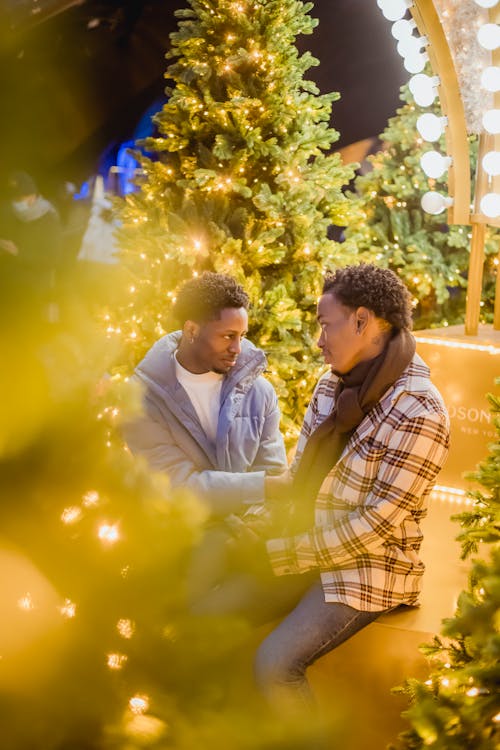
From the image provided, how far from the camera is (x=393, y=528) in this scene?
2.20 meters

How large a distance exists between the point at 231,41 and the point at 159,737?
12.9 ft

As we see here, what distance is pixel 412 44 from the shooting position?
3752 mm

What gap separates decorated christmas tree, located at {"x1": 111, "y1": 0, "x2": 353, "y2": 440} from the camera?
388 centimetres

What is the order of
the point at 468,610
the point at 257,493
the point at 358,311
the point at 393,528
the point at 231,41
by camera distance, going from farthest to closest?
the point at 231,41, the point at 257,493, the point at 358,311, the point at 393,528, the point at 468,610

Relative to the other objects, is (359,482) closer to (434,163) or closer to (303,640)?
(303,640)

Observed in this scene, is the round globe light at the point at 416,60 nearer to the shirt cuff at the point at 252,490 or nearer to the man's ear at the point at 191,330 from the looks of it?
the man's ear at the point at 191,330

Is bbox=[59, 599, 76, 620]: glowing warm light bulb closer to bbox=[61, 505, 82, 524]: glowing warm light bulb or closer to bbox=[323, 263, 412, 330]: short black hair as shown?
bbox=[61, 505, 82, 524]: glowing warm light bulb

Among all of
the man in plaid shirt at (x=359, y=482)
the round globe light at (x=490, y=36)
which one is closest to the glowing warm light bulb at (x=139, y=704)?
the man in plaid shirt at (x=359, y=482)

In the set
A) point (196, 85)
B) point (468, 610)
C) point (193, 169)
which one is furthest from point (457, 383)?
point (468, 610)

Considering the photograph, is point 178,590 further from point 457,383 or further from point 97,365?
point 457,383

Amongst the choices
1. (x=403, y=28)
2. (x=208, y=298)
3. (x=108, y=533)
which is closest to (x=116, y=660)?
(x=108, y=533)

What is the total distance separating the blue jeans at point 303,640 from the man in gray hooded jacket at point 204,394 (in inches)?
27.5

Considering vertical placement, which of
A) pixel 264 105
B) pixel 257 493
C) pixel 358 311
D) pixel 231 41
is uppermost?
pixel 231 41

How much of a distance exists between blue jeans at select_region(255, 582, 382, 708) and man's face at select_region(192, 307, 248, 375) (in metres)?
1.10
